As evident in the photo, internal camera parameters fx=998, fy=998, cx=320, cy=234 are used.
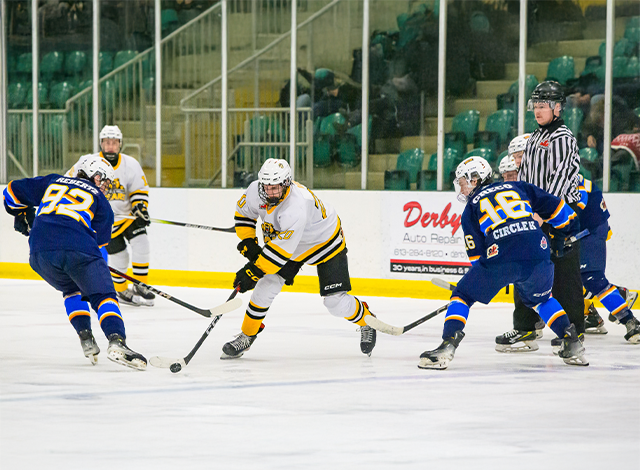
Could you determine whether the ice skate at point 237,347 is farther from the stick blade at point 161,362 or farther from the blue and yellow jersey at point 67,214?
the blue and yellow jersey at point 67,214

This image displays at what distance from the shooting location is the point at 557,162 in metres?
4.67

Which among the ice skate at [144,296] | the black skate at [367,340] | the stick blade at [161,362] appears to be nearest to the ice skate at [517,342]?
the black skate at [367,340]

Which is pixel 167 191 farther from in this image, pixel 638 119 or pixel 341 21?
pixel 638 119

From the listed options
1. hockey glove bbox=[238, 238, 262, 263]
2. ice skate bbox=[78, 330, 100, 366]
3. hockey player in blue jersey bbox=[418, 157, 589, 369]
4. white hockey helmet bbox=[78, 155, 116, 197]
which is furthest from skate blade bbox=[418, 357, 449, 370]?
white hockey helmet bbox=[78, 155, 116, 197]

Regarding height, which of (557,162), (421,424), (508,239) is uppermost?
(557,162)

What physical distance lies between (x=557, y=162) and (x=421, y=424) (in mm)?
1879

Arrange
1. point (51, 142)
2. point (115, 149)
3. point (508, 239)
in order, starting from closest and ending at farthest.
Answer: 1. point (508, 239)
2. point (115, 149)
3. point (51, 142)

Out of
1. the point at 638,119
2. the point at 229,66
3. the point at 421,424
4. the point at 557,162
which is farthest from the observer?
the point at 229,66

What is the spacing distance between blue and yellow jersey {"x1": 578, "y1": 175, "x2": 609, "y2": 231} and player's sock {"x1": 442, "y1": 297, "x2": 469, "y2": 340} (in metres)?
1.11

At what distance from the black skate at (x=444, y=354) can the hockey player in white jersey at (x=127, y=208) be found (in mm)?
2895

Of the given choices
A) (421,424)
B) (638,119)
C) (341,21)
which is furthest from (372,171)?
(421,424)

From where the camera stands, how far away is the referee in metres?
4.66

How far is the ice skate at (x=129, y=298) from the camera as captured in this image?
668 centimetres

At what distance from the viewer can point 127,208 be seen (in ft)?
22.0
